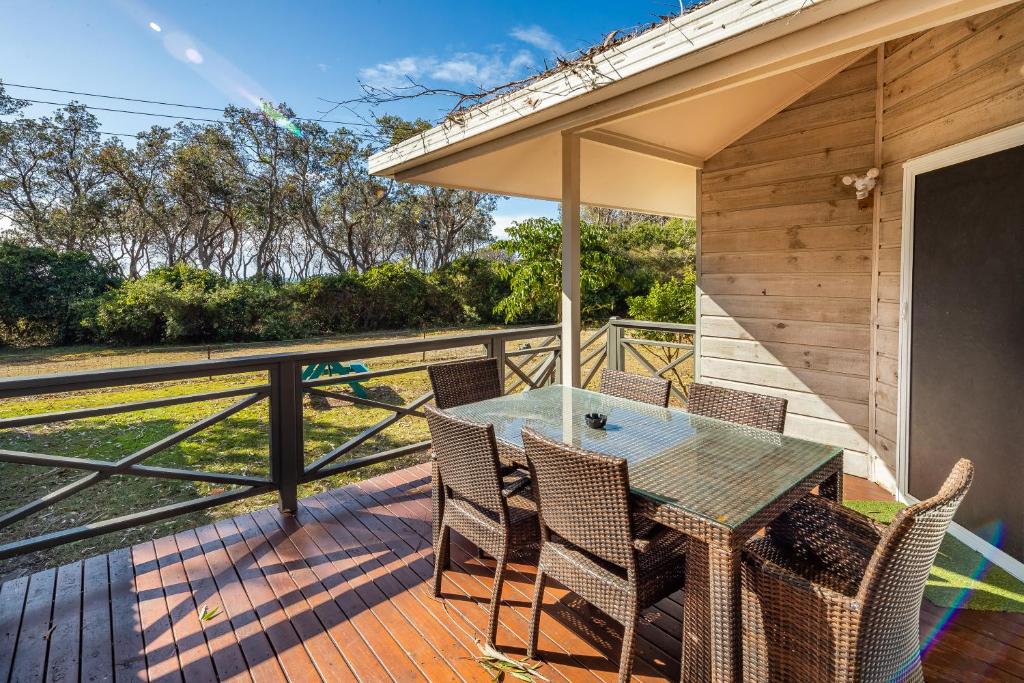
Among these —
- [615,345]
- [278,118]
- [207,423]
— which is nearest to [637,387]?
[207,423]

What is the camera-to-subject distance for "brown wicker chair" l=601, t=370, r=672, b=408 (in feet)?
9.00

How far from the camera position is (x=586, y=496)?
152cm

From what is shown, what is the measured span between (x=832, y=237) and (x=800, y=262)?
10.0 inches

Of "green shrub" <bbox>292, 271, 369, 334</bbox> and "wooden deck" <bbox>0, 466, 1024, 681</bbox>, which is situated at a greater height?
"green shrub" <bbox>292, 271, 369, 334</bbox>

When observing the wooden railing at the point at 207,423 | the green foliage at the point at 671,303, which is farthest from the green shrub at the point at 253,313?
the wooden railing at the point at 207,423

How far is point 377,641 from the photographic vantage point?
6.17ft

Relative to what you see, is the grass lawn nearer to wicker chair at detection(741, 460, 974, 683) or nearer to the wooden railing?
the wooden railing

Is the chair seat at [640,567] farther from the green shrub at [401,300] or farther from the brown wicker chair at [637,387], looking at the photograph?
the green shrub at [401,300]

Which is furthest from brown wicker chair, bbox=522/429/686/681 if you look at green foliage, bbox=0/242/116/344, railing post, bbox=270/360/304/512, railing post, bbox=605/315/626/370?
green foliage, bbox=0/242/116/344

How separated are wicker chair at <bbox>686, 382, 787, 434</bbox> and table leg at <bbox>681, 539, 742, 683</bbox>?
104cm

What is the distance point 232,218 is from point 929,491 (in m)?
19.1

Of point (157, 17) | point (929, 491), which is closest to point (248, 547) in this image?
point (929, 491)

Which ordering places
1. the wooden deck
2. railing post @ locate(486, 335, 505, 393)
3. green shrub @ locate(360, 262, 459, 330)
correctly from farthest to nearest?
green shrub @ locate(360, 262, 459, 330) → railing post @ locate(486, 335, 505, 393) → the wooden deck

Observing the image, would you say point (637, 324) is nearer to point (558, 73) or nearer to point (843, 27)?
point (558, 73)
